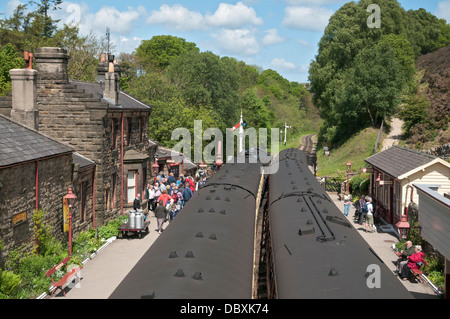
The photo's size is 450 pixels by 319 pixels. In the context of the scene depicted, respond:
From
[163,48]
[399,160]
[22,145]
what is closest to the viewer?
[22,145]

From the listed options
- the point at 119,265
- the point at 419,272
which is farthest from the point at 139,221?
the point at 419,272

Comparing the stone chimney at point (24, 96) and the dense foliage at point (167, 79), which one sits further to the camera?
the dense foliage at point (167, 79)

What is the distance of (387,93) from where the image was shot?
51.4 metres

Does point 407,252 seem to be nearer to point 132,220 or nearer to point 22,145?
point 132,220

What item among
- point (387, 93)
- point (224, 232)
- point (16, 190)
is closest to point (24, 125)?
point (16, 190)

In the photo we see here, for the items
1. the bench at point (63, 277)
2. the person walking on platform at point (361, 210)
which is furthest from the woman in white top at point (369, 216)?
the bench at point (63, 277)

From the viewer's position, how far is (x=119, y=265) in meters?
17.4

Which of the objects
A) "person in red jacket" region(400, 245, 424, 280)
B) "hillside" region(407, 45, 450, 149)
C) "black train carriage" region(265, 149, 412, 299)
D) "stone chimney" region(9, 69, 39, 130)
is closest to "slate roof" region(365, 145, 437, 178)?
"person in red jacket" region(400, 245, 424, 280)

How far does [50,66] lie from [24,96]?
352cm

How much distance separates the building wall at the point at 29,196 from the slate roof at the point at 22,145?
24cm

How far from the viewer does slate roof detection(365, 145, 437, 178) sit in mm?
23109

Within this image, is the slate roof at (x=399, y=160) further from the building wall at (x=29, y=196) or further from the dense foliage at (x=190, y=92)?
the dense foliage at (x=190, y=92)

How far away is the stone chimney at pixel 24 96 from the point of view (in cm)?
1853

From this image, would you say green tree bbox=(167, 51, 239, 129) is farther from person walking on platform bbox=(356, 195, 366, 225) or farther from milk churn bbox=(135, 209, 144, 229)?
milk churn bbox=(135, 209, 144, 229)
